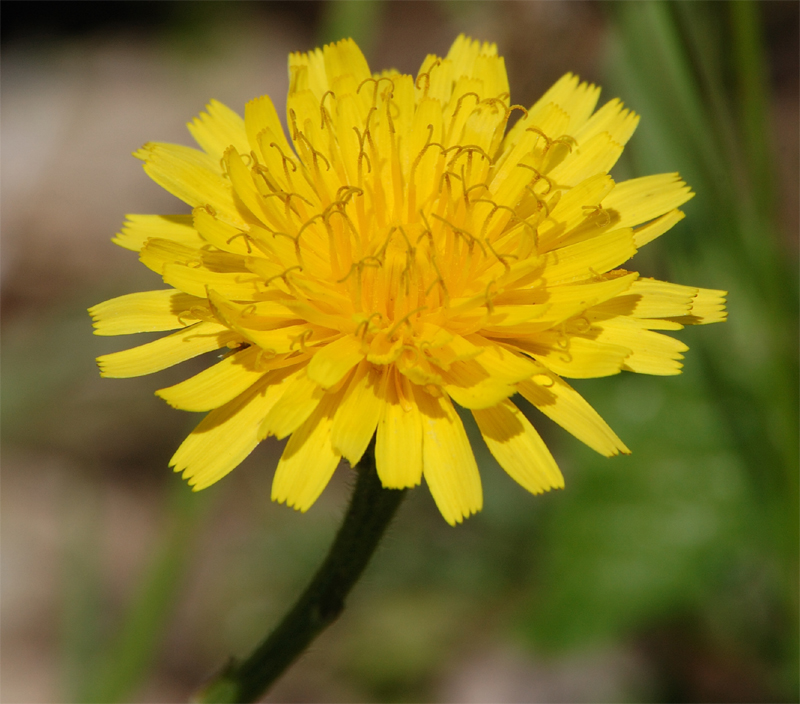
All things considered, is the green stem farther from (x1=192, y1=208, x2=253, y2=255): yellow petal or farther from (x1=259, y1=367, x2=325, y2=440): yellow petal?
(x1=192, y1=208, x2=253, y2=255): yellow petal

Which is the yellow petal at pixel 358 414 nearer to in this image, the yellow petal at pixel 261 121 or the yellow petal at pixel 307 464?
the yellow petal at pixel 307 464

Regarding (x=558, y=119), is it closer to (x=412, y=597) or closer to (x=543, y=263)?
(x=543, y=263)

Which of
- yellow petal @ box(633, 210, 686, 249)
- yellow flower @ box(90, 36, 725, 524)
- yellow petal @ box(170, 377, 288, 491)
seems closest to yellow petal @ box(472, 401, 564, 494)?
yellow flower @ box(90, 36, 725, 524)

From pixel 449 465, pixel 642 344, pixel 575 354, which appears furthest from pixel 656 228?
pixel 449 465

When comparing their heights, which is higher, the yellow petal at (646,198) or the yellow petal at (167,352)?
the yellow petal at (646,198)

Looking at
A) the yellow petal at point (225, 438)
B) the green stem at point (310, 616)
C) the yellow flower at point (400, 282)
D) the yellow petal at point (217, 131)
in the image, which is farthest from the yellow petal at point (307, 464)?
the yellow petal at point (217, 131)

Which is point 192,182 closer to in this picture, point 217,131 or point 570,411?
point 217,131
